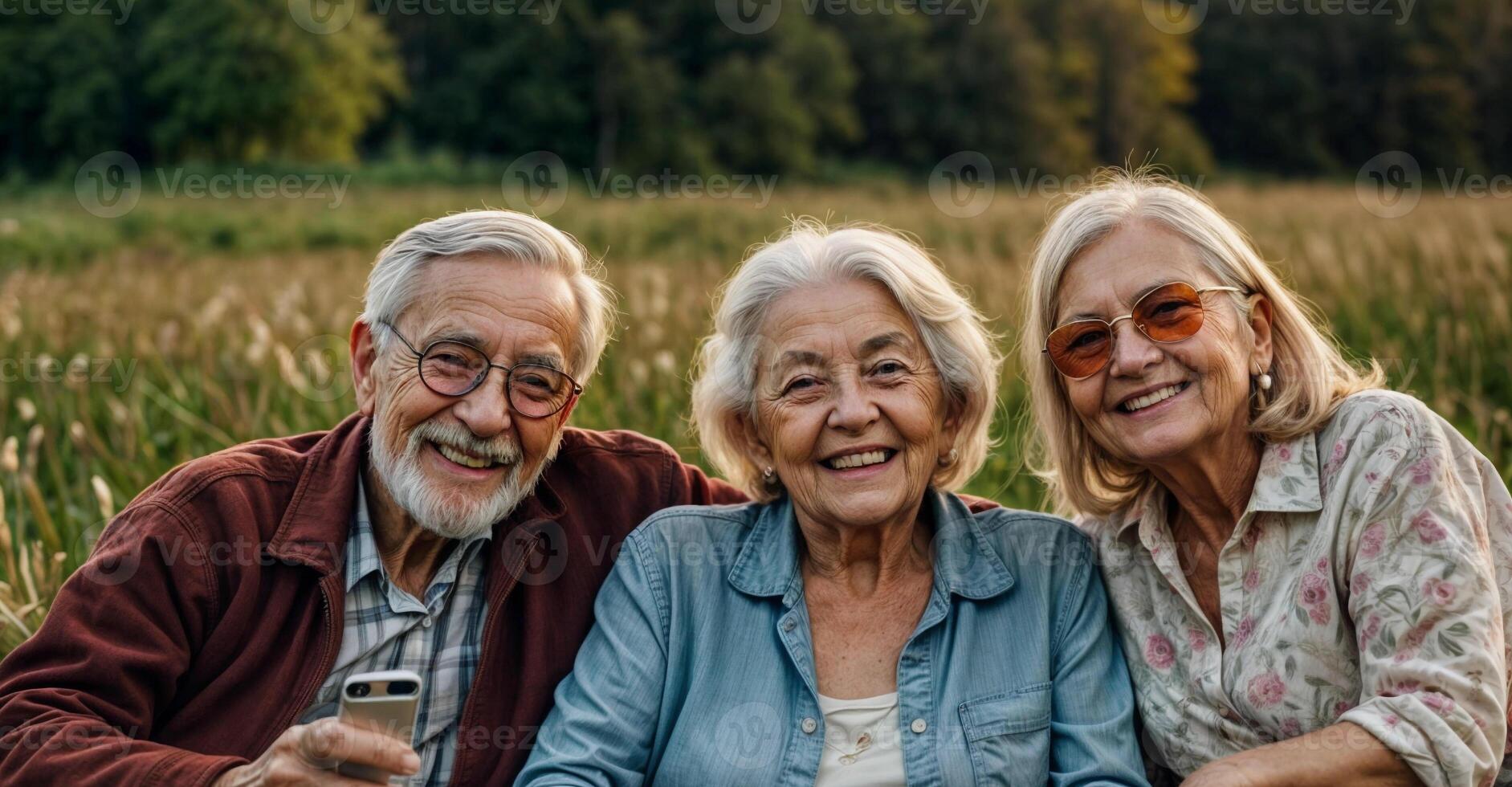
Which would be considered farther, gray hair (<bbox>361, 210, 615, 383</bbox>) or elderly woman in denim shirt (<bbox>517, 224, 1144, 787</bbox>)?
gray hair (<bbox>361, 210, 615, 383</bbox>)

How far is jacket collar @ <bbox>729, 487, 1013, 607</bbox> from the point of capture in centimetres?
288

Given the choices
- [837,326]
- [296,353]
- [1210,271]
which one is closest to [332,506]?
[837,326]

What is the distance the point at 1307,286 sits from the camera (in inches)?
317

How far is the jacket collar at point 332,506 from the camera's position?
2.73m

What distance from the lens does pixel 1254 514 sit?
2.64 m

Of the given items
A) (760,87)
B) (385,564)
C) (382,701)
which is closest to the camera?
(382,701)

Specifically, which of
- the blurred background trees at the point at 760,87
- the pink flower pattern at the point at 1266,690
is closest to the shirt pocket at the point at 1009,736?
the pink flower pattern at the point at 1266,690

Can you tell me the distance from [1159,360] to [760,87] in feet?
160

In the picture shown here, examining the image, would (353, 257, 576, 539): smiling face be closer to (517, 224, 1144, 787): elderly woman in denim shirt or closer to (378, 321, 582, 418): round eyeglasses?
(378, 321, 582, 418): round eyeglasses

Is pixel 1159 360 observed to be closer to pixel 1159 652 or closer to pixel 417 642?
pixel 1159 652

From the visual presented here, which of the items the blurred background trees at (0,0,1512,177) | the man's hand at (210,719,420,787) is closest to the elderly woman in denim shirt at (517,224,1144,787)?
the man's hand at (210,719,420,787)

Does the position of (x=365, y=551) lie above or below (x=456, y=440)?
below

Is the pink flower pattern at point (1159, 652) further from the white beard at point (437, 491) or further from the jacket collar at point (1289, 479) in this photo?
the white beard at point (437, 491)

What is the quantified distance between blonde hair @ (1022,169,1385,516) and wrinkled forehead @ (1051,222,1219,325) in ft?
0.07
